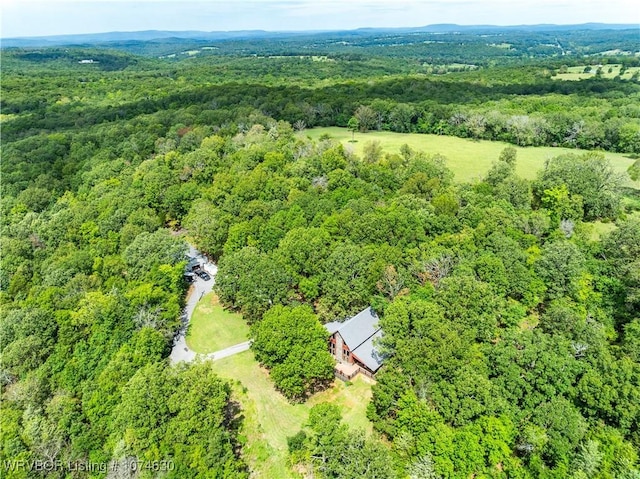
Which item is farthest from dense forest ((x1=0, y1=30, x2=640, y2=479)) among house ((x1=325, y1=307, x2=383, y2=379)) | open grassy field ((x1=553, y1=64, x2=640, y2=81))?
open grassy field ((x1=553, y1=64, x2=640, y2=81))

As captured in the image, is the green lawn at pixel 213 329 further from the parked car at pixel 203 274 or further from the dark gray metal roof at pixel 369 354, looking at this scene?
the dark gray metal roof at pixel 369 354

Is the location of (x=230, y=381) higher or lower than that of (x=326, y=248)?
lower

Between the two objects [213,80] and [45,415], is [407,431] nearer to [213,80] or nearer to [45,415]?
[45,415]

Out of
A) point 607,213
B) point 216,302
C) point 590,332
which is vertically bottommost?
point 216,302

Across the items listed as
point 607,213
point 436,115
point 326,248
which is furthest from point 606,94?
point 326,248

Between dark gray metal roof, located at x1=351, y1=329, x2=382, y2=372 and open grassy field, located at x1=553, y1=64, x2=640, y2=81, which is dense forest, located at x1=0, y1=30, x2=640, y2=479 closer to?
dark gray metal roof, located at x1=351, y1=329, x2=382, y2=372

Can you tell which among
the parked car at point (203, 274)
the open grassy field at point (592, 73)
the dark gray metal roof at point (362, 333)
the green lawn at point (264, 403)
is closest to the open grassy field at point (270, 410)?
the green lawn at point (264, 403)
